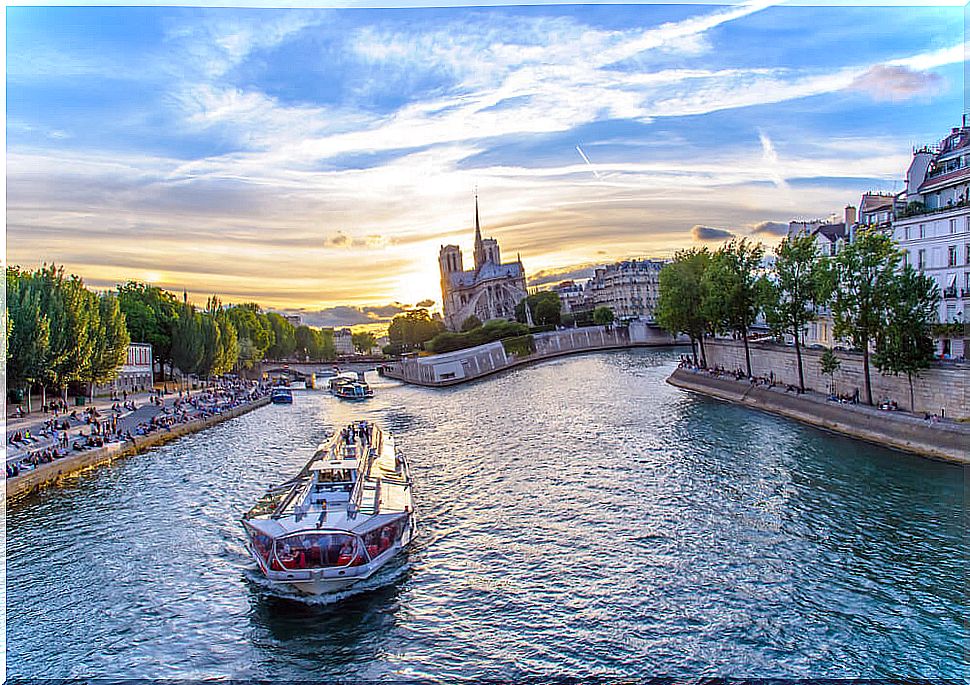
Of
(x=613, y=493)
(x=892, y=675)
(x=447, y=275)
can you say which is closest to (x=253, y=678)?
(x=892, y=675)

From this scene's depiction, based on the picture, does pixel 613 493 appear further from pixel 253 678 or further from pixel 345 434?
pixel 253 678

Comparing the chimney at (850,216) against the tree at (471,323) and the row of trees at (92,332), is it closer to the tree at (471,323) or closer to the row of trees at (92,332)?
the row of trees at (92,332)

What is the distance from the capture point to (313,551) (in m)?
14.9

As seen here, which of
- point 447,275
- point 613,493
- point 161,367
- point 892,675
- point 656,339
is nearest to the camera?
point 892,675

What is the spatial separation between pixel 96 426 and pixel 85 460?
5.49 m

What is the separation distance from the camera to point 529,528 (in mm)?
18969

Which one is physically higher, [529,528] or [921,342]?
[921,342]

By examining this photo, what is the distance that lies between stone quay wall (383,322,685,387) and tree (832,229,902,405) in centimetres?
4678

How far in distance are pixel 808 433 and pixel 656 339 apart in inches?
2807

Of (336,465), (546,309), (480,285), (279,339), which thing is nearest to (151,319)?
(336,465)

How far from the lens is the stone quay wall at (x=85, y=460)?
24.1m

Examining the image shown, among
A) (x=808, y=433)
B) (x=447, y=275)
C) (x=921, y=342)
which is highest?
(x=447, y=275)

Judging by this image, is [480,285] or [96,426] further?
[480,285]

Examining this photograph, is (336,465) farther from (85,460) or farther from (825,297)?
(825,297)
